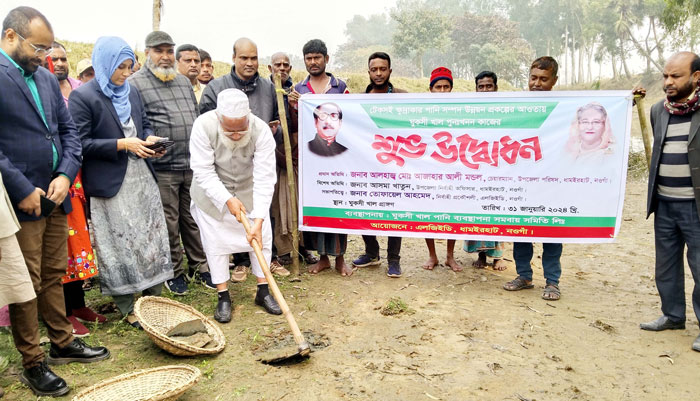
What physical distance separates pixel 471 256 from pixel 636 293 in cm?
174

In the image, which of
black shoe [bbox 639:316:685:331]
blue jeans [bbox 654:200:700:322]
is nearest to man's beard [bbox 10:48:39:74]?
blue jeans [bbox 654:200:700:322]

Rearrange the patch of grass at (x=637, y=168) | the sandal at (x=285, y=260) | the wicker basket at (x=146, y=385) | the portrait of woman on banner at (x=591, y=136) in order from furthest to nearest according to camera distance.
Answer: the patch of grass at (x=637, y=168)
the sandal at (x=285, y=260)
the portrait of woman on banner at (x=591, y=136)
the wicker basket at (x=146, y=385)

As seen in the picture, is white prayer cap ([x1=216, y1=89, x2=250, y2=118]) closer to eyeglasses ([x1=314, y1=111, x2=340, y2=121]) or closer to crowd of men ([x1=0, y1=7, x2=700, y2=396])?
crowd of men ([x1=0, y1=7, x2=700, y2=396])

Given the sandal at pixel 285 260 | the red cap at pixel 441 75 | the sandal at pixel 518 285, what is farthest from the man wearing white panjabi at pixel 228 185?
the sandal at pixel 518 285

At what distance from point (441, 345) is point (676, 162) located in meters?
2.05

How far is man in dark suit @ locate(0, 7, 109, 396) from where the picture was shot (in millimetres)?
2506

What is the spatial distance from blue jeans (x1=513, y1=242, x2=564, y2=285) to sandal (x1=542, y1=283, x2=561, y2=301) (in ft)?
0.13

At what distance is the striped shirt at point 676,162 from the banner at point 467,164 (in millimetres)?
539

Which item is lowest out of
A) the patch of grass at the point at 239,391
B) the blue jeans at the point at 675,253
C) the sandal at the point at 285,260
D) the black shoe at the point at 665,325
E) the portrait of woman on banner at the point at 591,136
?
the black shoe at the point at 665,325

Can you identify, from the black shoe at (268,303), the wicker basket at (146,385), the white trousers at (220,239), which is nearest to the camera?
the wicker basket at (146,385)

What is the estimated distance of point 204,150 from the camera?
136 inches

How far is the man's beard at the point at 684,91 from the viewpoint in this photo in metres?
3.12

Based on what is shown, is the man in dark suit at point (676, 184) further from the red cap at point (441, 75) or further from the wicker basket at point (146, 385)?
the wicker basket at point (146, 385)

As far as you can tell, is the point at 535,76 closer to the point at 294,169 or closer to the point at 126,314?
the point at 294,169
